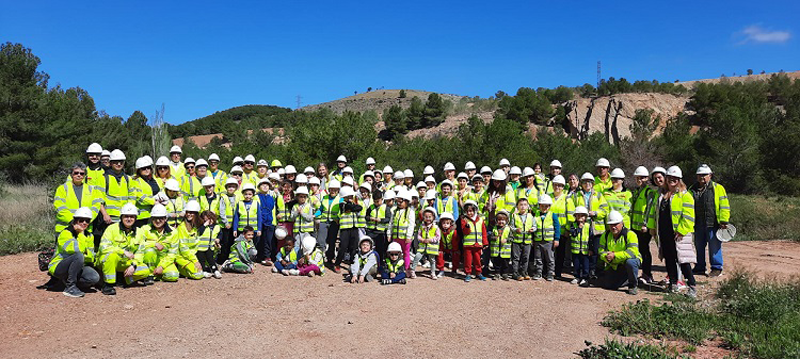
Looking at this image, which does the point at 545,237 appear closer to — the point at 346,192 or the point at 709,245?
the point at 709,245

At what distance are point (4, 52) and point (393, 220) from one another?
22.8 meters

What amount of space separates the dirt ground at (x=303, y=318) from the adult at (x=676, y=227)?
628 millimetres

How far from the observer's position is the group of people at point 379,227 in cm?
703

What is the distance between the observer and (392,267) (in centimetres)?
797

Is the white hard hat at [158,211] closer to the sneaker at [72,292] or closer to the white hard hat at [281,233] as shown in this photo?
the sneaker at [72,292]

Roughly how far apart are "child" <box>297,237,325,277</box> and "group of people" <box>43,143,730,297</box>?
0.02 meters

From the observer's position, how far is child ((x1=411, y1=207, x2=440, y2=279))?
326 inches

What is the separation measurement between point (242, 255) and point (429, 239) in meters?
3.17

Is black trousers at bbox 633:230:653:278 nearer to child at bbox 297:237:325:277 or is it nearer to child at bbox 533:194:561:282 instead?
child at bbox 533:194:561:282

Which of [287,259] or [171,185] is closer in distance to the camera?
[171,185]

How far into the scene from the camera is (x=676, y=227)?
6965 millimetres

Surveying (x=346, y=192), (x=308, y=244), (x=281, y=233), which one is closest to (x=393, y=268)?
(x=308, y=244)

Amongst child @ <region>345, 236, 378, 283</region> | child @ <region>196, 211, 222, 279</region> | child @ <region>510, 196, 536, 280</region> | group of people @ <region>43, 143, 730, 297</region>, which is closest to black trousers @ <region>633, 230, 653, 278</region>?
group of people @ <region>43, 143, 730, 297</region>

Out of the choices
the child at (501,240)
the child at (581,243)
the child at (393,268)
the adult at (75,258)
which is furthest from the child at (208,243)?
the child at (581,243)
